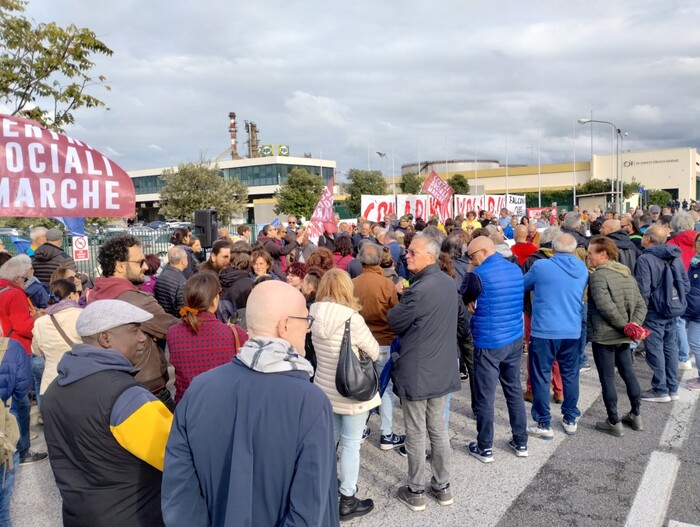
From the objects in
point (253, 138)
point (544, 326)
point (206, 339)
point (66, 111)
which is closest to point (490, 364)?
point (544, 326)

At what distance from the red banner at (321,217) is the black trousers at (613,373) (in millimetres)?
7650

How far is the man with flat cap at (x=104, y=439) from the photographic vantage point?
1.97m

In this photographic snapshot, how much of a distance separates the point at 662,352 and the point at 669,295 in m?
0.65

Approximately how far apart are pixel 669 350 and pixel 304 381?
5.65 meters

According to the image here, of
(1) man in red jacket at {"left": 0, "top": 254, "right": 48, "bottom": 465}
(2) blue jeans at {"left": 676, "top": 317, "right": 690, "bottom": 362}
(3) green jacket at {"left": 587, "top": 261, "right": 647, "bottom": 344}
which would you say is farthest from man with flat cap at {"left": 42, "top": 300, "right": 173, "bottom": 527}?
(2) blue jeans at {"left": 676, "top": 317, "right": 690, "bottom": 362}

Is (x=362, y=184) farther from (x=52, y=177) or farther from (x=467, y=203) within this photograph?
(x=52, y=177)

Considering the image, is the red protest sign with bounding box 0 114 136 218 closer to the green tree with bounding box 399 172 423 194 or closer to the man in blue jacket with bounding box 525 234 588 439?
the man in blue jacket with bounding box 525 234 588 439

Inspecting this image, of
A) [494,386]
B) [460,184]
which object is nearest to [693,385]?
[494,386]

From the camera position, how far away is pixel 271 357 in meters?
1.74

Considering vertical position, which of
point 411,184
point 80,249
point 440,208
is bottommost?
point 80,249

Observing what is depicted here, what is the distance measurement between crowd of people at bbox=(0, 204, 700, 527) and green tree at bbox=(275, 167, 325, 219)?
137 feet

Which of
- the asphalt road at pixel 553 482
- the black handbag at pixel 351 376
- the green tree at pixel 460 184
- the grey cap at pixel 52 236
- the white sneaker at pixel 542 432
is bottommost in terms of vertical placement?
the asphalt road at pixel 553 482

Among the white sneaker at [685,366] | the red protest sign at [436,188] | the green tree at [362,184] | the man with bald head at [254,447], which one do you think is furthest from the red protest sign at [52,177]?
the green tree at [362,184]

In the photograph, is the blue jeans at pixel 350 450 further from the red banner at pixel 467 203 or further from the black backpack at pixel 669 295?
the red banner at pixel 467 203
